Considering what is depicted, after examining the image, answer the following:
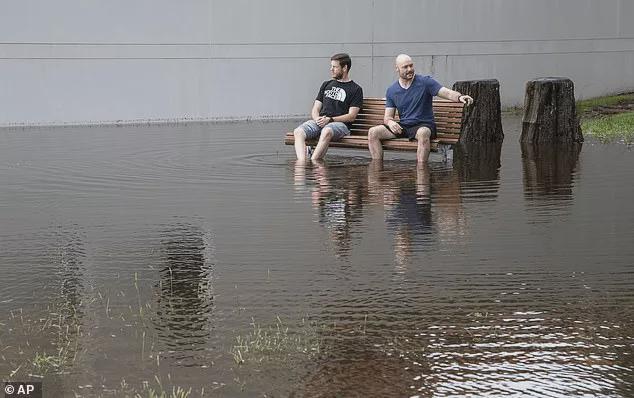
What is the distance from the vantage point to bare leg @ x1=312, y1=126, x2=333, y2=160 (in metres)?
14.0

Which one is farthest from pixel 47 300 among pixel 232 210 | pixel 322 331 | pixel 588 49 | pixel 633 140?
pixel 588 49

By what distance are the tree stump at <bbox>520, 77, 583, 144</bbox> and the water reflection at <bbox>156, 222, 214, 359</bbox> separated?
327 inches

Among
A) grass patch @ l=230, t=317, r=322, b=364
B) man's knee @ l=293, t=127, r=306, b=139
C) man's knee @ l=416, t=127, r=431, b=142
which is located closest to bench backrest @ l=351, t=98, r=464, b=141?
man's knee @ l=416, t=127, r=431, b=142

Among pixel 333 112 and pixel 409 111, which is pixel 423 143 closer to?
pixel 409 111

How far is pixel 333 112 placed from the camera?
47.0ft

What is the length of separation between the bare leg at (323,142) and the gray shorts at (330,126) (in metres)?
0.06

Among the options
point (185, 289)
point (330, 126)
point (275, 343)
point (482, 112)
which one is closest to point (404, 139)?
point (330, 126)

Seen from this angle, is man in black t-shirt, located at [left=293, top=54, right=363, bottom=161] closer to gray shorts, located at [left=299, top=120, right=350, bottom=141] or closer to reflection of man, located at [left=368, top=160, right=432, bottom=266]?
gray shorts, located at [left=299, top=120, right=350, bottom=141]

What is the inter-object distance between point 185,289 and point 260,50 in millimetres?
15216

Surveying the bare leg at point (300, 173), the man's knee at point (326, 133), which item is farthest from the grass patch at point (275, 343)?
the man's knee at point (326, 133)

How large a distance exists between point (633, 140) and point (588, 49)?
8.48 meters

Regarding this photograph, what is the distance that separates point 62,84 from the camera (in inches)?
797

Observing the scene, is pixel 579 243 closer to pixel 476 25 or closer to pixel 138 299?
pixel 138 299

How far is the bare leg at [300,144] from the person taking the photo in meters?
14.1
